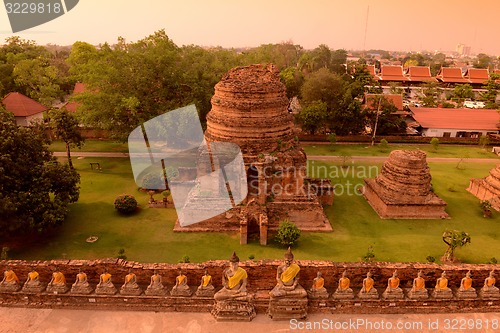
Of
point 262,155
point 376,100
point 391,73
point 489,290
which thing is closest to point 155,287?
point 262,155

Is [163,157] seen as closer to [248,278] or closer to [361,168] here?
[361,168]

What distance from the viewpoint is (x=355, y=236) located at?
21.3 m

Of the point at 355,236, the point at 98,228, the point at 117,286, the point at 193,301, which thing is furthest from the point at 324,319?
the point at 98,228

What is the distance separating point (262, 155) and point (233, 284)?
1126 cm

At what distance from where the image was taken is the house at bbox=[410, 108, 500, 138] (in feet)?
137

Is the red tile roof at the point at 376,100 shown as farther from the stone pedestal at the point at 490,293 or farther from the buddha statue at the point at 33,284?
the buddha statue at the point at 33,284

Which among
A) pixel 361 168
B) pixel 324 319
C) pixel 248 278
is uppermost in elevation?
pixel 248 278

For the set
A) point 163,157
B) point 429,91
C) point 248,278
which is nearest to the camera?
point 248,278

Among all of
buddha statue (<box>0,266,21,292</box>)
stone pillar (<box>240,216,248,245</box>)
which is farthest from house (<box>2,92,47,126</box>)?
buddha statue (<box>0,266,21,292</box>)

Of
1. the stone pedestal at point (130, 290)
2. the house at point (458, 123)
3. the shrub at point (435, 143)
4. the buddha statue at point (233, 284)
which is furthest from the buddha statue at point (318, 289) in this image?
the house at point (458, 123)

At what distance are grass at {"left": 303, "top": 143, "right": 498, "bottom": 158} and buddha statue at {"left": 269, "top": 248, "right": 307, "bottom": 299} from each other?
985 inches

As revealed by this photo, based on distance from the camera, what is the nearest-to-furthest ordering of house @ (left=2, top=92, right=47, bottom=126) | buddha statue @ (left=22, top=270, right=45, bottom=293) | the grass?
buddha statue @ (left=22, top=270, right=45, bottom=293) < the grass < house @ (left=2, top=92, right=47, bottom=126)

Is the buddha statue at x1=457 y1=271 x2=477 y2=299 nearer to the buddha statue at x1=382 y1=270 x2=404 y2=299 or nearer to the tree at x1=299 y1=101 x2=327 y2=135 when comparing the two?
the buddha statue at x1=382 y1=270 x2=404 y2=299

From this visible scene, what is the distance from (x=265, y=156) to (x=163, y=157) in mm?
13886
